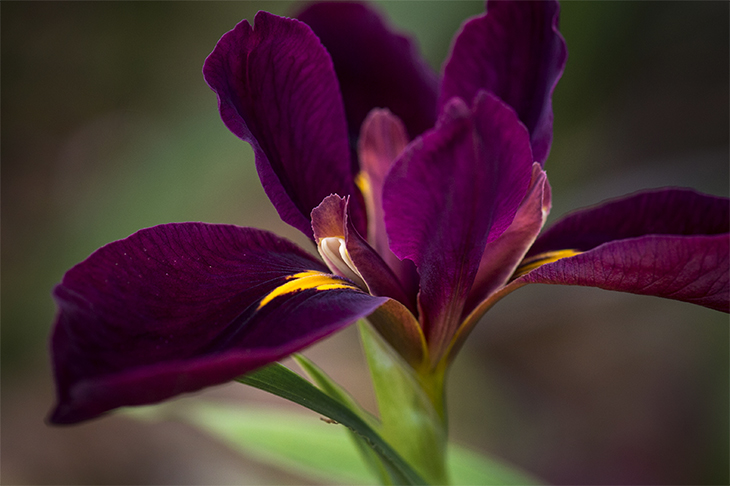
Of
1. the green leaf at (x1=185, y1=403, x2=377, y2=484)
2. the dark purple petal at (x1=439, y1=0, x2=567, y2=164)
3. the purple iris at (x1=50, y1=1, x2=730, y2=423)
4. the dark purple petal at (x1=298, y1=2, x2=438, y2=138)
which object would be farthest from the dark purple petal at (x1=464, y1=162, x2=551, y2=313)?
the green leaf at (x1=185, y1=403, x2=377, y2=484)

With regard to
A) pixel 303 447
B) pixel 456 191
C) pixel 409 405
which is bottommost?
pixel 303 447

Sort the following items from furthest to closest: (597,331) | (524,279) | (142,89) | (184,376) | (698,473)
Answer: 1. (142,89)
2. (597,331)
3. (698,473)
4. (524,279)
5. (184,376)

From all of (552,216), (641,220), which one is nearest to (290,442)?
(641,220)

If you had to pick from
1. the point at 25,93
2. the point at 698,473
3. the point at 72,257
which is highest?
the point at 25,93

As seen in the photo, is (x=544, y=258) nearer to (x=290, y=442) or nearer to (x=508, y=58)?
(x=508, y=58)

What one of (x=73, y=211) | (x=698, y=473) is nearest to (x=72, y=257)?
(x=73, y=211)

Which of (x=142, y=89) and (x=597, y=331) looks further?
(x=142, y=89)

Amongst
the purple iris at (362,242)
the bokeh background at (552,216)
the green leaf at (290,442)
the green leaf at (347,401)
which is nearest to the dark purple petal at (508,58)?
the purple iris at (362,242)

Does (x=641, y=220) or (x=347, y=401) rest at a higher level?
(x=641, y=220)

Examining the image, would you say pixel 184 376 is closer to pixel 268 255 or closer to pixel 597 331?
pixel 268 255
